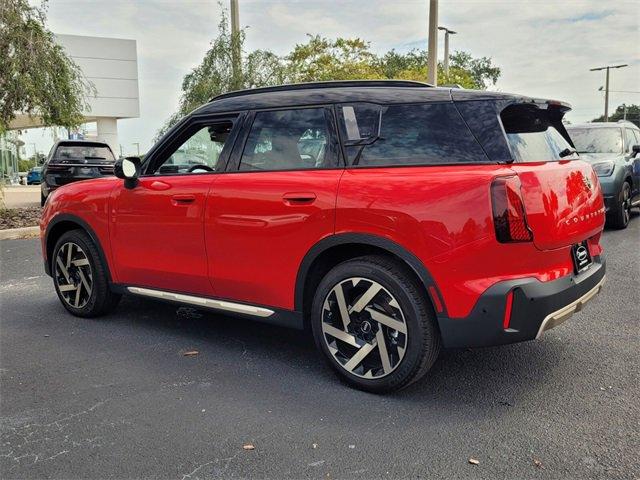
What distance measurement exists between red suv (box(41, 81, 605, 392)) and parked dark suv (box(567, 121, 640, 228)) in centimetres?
610

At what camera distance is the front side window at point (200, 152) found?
4094 millimetres

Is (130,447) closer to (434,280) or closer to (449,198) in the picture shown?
(434,280)

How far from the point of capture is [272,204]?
3.58 meters

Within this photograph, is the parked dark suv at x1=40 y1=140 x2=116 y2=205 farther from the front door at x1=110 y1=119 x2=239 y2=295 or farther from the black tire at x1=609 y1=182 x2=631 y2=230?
the black tire at x1=609 y1=182 x2=631 y2=230

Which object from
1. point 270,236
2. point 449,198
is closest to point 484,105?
point 449,198

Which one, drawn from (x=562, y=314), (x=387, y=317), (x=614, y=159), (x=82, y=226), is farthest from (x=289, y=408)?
(x=614, y=159)

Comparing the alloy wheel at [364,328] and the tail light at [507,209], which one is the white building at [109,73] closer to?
the alloy wheel at [364,328]

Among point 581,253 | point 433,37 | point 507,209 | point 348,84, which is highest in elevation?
point 433,37

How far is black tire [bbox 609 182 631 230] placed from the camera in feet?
30.8

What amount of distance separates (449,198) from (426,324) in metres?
0.70

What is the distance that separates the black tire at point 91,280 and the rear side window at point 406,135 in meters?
2.56

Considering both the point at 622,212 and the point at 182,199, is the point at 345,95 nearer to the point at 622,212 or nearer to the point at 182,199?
the point at 182,199

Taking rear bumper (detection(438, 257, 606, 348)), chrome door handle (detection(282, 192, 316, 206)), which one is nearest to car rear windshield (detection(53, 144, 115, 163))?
chrome door handle (detection(282, 192, 316, 206))

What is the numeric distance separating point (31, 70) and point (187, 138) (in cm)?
922
